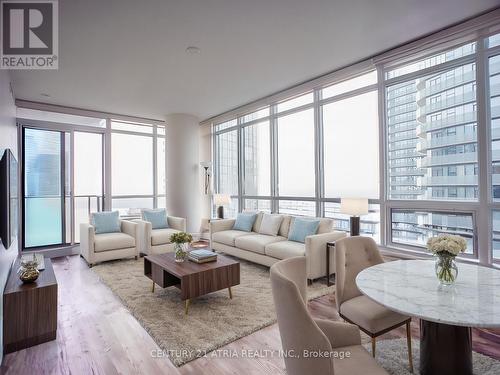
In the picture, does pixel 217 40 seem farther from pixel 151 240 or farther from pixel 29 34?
pixel 151 240

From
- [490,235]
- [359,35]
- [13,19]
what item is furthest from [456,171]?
[13,19]

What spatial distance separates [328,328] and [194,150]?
565 centimetres

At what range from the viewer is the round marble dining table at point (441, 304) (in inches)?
50.4

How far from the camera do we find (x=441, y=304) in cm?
138

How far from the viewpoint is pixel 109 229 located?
505 cm

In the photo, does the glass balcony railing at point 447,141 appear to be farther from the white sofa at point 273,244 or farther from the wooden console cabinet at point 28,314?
the wooden console cabinet at point 28,314

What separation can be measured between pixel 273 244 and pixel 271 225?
26.6 inches

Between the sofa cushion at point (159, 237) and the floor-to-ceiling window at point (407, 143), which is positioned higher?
the floor-to-ceiling window at point (407, 143)

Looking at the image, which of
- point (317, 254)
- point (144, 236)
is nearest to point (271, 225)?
point (317, 254)

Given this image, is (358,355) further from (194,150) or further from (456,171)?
(194,150)

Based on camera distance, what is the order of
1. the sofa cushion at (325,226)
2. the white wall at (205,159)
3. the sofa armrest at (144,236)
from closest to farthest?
the sofa cushion at (325,226)
the sofa armrest at (144,236)
the white wall at (205,159)

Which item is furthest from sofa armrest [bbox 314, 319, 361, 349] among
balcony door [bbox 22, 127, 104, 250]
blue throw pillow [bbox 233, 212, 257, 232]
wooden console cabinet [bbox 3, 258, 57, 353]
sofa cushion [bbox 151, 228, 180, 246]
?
balcony door [bbox 22, 127, 104, 250]

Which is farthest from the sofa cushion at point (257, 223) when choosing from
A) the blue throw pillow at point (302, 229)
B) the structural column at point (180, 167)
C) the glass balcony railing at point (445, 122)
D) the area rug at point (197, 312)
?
the glass balcony railing at point (445, 122)

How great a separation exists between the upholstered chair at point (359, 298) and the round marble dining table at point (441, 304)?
218 millimetres
